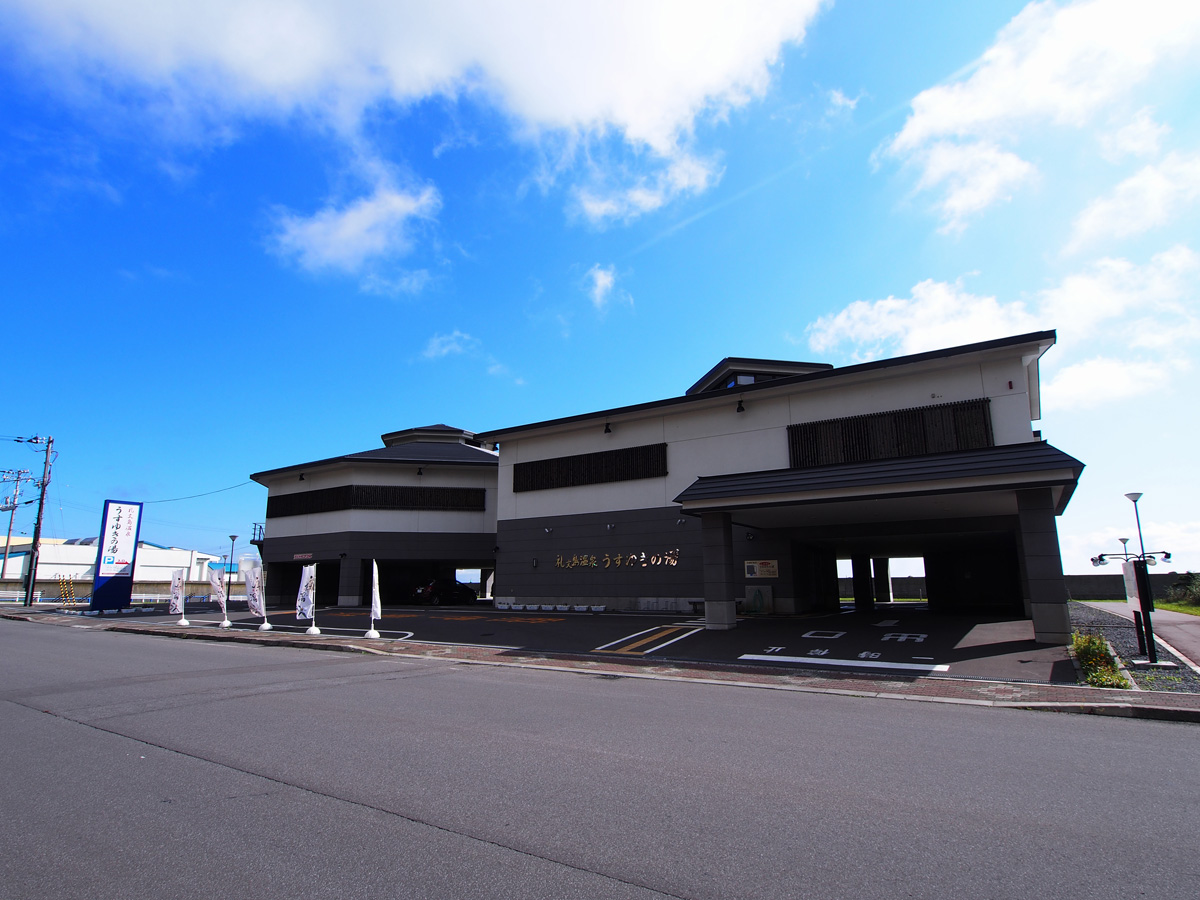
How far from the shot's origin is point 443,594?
1346 inches

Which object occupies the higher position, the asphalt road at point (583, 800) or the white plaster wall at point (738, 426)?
the white plaster wall at point (738, 426)

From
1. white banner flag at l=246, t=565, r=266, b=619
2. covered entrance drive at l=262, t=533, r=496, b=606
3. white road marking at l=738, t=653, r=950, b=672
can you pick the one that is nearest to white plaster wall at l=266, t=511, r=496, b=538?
covered entrance drive at l=262, t=533, r=496, b=606

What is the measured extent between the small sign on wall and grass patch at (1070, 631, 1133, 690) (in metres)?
10.6

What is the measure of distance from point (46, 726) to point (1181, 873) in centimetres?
1001

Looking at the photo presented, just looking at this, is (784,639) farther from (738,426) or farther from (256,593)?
(256,593)

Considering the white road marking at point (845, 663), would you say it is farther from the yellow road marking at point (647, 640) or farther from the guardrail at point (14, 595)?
the guardrail at point (14, 595)

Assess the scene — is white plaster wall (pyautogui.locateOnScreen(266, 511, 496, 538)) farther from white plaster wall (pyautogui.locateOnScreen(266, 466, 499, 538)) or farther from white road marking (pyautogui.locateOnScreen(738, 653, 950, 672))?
white road marking (pyautogui.locateOnScreen(738, 653, 950, 672))

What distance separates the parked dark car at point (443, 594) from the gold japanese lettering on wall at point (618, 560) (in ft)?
32.6

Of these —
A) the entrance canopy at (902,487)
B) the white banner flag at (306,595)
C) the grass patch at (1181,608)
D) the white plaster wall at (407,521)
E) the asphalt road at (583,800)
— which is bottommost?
the grass patch at (1181,608)

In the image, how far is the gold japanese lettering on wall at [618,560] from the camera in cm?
2409

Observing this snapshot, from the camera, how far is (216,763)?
562 centimetres

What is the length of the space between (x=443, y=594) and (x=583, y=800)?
31059mm

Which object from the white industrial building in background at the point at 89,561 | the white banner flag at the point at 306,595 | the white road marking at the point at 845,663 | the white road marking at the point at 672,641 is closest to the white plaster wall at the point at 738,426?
the white road marking at the point at 672,641

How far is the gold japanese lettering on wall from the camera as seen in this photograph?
79.0 feet
